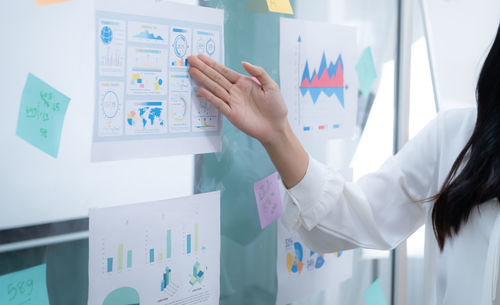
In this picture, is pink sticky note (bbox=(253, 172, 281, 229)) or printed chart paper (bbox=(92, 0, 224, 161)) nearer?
printed chart paper (bbox=(92, 0, 224, 161))

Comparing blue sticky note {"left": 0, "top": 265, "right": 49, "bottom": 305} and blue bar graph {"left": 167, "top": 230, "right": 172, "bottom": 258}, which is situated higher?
blue bar graph {"left": 167, "top": 230, "right": 172, "bottom": 258}

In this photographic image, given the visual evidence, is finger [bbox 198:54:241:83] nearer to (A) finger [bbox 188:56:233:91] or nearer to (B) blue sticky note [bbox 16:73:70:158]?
(A) finger [bbox 188:56:233:91]

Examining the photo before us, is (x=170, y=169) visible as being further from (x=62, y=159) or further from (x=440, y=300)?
(x=440, y=300)

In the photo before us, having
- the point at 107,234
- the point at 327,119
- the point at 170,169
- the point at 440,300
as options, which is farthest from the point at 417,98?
the point at 107,234

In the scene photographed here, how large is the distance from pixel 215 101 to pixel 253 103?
7 centimetres

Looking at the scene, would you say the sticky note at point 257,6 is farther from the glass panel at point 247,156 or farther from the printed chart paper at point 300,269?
the printed chart paper at point 300,269

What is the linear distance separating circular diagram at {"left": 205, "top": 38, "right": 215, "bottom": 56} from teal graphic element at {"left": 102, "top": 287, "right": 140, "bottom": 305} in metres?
0.38

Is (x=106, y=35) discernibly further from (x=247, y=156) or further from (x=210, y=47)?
(x=247, y=156)

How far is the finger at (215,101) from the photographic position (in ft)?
2.24


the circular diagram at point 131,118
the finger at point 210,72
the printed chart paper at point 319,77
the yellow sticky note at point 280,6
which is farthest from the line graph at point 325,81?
the circular diagram at point 131,118

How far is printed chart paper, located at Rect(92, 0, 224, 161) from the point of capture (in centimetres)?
60

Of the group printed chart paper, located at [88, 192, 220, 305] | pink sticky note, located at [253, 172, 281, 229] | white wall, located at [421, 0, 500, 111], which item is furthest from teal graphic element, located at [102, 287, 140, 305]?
white wall, located at [421, 0, 500, 111]

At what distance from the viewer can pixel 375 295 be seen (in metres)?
1.15

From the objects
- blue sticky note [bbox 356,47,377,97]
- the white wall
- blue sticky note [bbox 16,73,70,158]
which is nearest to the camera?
blue sticky note [bbox 16,73,70,158]
